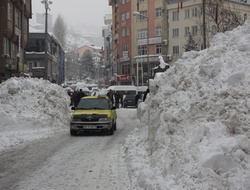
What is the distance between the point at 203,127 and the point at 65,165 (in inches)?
159

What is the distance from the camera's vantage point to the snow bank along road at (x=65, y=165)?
23.2ft

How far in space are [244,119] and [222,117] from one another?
53 cm

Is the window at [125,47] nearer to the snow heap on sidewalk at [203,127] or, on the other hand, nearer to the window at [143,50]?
the window at [143,50]

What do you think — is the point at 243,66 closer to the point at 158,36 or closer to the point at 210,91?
the point at 210,91

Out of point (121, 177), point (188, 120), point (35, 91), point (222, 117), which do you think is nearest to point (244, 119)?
point (222, 117)

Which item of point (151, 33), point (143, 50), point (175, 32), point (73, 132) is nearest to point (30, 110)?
point (73, 132)

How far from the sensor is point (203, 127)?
6223 millimetres

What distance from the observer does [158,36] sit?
59844 mm

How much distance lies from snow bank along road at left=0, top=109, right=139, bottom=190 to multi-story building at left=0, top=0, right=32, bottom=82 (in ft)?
58.4

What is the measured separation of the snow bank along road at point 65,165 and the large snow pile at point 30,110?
2.08m

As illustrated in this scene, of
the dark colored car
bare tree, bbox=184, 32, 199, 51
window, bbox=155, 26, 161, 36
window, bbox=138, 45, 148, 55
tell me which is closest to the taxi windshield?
the dark colored car

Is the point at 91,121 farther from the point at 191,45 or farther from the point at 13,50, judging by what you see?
the point at 191,45

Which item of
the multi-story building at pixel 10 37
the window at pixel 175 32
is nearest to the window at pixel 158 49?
the window at pixel 175 32

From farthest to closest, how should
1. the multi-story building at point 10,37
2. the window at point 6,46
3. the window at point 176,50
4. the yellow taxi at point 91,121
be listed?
the window at point 176,50 → the window at point 6,46 → the multi-story building at point 10,37 → the yellow taxi at point 91,121
